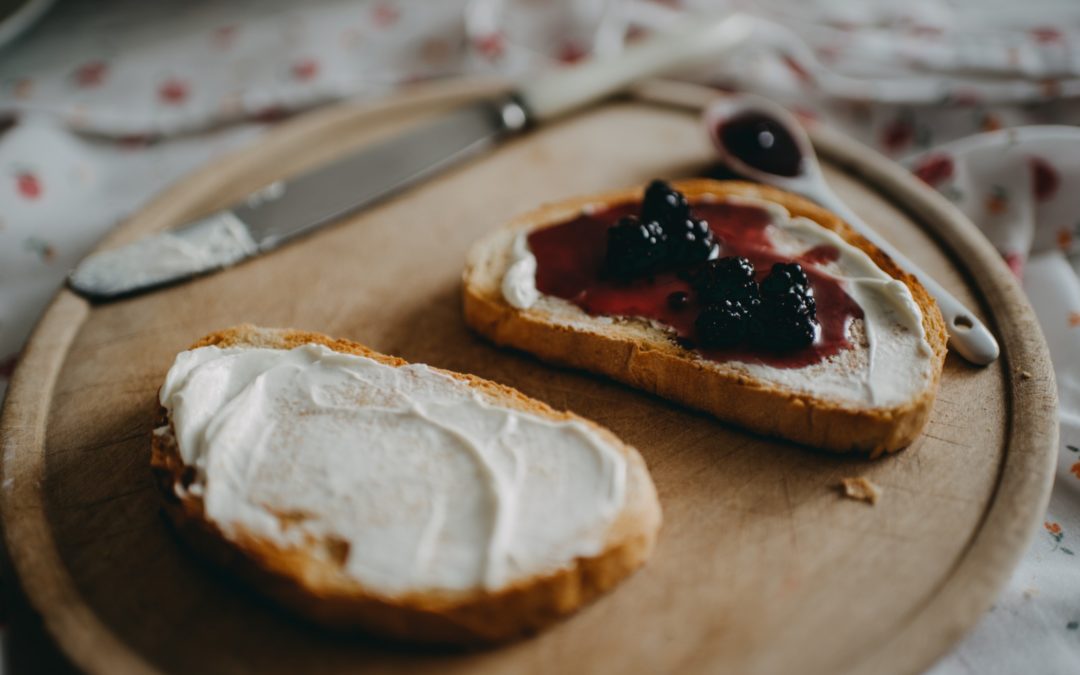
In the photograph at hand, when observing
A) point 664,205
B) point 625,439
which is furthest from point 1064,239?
point 625,439

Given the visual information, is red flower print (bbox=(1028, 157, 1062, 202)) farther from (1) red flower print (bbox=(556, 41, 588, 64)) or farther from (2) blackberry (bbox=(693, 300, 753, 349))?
(1) red flower print (bbox=(556, 41, 588, 64))

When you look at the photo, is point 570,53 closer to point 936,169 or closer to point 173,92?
point 936,169

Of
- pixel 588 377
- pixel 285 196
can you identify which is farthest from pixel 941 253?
pixel 285 196

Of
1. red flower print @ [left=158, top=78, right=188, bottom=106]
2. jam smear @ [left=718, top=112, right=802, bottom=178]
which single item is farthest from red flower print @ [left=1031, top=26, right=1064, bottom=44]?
red flower print @ [left=158, top=78, right=188, bottom=106]

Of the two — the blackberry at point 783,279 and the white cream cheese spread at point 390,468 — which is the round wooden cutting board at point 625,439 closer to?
the white cream cheese spread at point 390,468

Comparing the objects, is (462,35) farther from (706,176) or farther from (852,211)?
(852,211)

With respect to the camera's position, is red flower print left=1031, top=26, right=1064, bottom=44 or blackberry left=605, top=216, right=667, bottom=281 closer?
blackberry left=605, top=216, right=667, bottom=281
